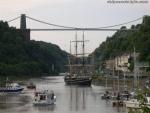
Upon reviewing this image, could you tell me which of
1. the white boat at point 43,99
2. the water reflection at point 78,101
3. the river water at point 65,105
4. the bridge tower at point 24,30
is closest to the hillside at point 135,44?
the bridge tower at point 24,30

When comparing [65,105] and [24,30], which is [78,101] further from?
[24,30]

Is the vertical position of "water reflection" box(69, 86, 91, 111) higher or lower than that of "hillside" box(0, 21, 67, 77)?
lower

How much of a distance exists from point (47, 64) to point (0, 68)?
190 ft

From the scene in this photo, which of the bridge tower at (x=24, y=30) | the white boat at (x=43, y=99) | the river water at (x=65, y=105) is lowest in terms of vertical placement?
the river water at (x=65, y=105)

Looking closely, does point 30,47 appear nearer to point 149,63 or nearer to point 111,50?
point 111,50

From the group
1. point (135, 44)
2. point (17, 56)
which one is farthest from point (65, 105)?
point (17, 56)

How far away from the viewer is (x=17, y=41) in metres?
141

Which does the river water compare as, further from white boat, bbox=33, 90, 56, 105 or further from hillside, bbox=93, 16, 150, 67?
hillside, bbox=93, 16, 150, 67

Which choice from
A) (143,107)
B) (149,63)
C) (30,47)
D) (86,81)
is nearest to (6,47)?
(30,47)

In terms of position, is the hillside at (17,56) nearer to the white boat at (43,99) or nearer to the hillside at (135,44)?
the hillside at (135,44)

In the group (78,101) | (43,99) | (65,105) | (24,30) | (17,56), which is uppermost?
(24,30)

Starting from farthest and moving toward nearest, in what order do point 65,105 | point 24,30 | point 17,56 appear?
1. point 17,56
2. point 24,30
3. point 65,105

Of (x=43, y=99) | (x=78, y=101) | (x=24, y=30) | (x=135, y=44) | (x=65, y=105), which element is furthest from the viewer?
(x=24, y=30)

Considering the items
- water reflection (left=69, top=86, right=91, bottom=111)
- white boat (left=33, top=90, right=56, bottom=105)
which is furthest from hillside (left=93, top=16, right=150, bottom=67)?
white boat (left=33, top=90, right=56, bottom=105)
